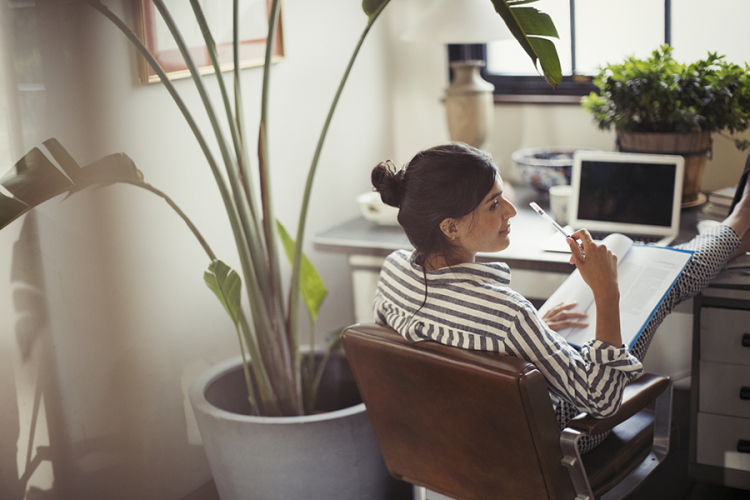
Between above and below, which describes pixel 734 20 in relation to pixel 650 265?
above

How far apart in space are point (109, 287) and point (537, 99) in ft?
5.23

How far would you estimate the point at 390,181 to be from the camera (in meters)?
1.31

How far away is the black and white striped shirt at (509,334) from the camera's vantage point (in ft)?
3.83

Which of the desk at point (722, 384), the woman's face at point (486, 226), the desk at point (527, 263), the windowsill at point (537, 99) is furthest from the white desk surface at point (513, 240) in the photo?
the woman's face at point (486, 226)

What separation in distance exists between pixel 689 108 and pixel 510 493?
49.2 inches

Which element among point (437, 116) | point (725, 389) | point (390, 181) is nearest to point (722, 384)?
point (725, 389)

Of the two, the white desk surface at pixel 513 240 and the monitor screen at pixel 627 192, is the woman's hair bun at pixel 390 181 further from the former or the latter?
the monitor screen at pixel 627 192

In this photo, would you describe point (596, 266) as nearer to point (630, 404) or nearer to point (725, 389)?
point (630, 404)

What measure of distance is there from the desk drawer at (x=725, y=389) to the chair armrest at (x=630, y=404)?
402mm

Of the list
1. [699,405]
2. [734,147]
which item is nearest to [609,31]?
[734,147]

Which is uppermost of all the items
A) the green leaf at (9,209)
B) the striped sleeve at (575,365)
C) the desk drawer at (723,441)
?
the green leaf at (9,209)

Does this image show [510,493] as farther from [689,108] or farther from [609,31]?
[609,31]

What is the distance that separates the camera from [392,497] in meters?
1.92

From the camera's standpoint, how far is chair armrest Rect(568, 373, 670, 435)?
1193 millimetres
